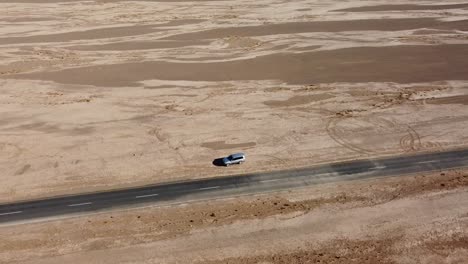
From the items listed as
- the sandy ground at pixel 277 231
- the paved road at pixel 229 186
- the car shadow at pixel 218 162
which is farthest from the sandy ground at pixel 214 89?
the sandy ground at pixel 277 231

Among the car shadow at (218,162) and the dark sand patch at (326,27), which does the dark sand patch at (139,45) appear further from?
the car shadow at (218,162)

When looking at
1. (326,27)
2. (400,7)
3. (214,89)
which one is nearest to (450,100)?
(214,89)

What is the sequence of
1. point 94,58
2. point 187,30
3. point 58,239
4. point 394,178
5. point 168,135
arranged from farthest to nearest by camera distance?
point 187,30 → point 94,58 → point 168,135 → point 394,178 → point 58,239

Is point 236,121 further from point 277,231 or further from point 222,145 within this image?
point 277,231

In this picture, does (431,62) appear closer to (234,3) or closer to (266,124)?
(266,124)

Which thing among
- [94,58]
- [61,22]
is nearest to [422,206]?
[94,58]
